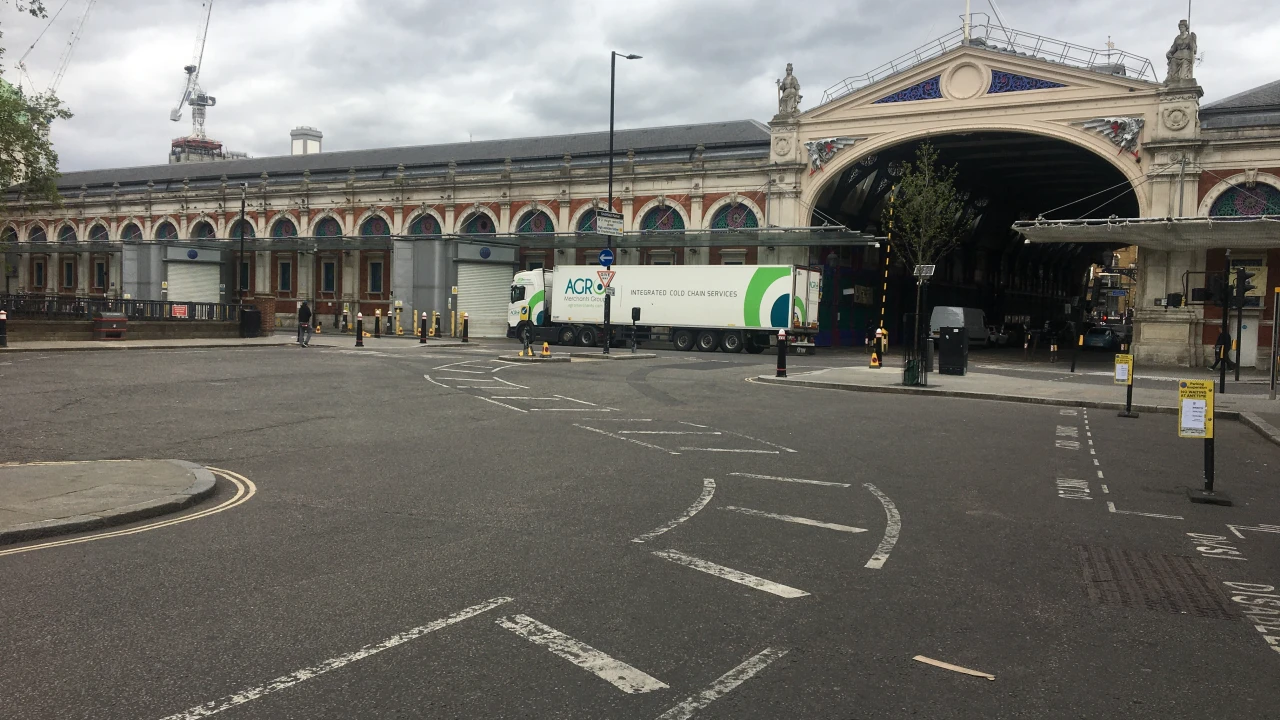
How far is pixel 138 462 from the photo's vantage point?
8.98 meters

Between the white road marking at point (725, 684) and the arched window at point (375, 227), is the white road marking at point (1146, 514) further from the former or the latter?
the arched window at point (375, 227)

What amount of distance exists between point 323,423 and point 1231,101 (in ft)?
126

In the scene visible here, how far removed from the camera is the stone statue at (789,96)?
141 ft

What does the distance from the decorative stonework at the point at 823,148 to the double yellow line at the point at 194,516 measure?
121 ft

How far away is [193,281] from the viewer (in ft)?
195

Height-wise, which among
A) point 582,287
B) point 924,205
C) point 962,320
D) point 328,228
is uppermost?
point 924,205

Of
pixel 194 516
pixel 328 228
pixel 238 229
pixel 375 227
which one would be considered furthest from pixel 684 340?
pixel 238 229

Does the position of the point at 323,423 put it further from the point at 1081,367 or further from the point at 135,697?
the point at 1081,367

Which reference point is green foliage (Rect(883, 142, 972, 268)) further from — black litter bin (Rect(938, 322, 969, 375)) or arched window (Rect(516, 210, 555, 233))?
arched window (Rect(516, 210, 555, 233))

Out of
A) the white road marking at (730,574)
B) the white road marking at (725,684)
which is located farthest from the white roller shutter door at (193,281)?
the white road marking at (725,684)

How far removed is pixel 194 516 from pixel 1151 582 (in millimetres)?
7126

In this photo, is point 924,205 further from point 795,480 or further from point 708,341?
point 795,480

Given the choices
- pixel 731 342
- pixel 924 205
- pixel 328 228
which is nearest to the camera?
pixel 731 342

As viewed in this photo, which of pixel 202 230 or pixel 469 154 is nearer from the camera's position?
pixel 469 154
